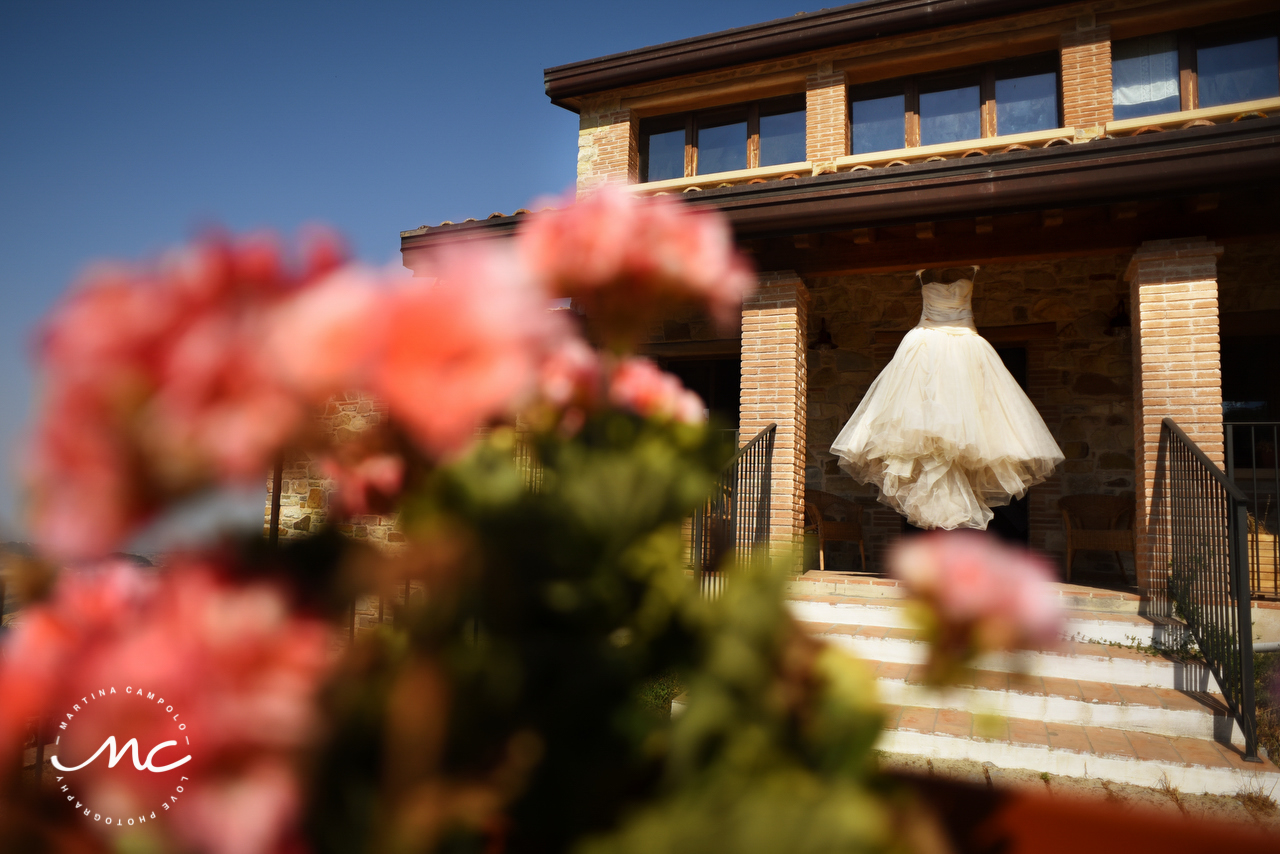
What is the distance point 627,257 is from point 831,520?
756cm

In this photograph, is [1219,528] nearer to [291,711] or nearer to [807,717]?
[807,717]

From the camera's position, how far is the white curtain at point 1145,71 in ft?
24.2

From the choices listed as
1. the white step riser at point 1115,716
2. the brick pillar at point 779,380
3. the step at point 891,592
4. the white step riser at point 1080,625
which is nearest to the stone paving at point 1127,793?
the white step riser at point 1115,716

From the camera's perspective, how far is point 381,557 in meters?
0.47

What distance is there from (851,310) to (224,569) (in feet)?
27.8

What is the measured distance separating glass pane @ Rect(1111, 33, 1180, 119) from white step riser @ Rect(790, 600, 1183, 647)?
232 inches

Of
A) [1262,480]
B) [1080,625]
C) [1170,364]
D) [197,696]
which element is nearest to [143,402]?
[197,696]

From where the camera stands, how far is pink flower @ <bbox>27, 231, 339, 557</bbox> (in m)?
0.37

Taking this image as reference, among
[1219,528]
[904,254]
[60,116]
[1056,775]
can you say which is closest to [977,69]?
[904,254]

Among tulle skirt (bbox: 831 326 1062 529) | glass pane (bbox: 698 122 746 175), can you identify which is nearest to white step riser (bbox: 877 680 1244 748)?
tulle skirt (bbox: 831 326 1062 529)

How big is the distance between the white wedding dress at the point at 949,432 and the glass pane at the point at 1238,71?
4.28m

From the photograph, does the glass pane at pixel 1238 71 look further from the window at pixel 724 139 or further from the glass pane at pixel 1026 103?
the window at pixel 724 139

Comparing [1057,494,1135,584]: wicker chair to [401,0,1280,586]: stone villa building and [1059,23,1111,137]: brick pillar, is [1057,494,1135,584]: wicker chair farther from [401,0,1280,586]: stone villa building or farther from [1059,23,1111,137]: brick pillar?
[1059,23,1111,137]: brick pillar

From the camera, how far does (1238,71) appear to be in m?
7.19
